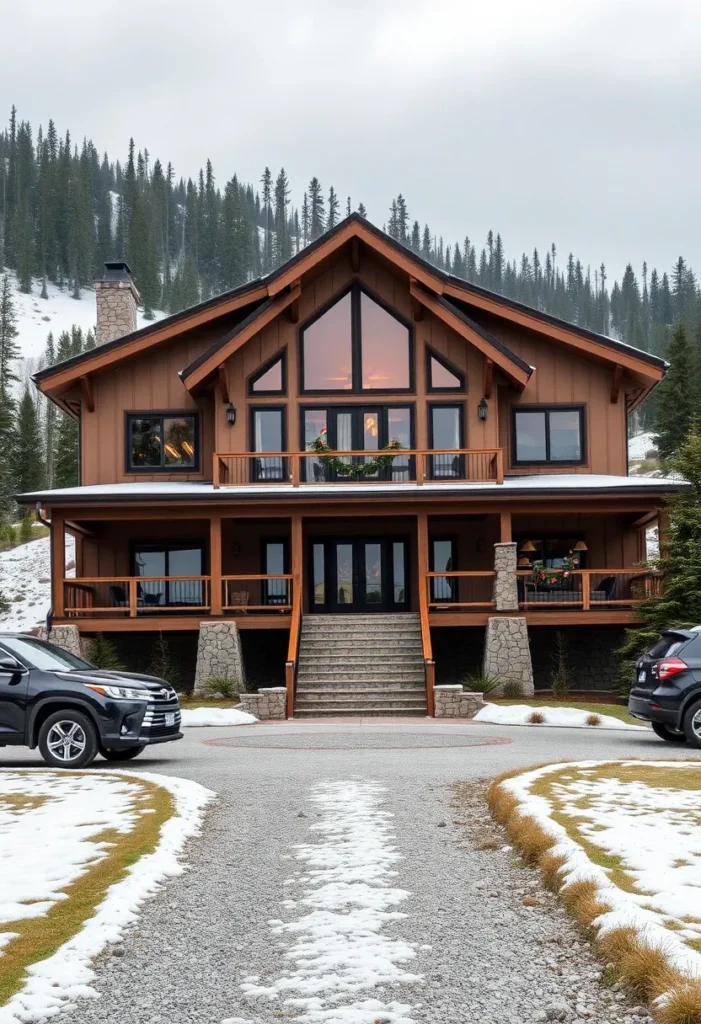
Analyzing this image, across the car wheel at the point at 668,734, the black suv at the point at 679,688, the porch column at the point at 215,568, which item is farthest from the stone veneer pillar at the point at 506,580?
the black suv at the point at 679,688

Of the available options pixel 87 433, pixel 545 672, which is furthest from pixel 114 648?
pixel 545 672

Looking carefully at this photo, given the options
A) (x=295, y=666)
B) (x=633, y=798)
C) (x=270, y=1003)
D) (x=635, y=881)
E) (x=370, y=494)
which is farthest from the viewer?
(x=370, y=494)

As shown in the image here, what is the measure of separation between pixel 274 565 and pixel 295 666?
20.5ft

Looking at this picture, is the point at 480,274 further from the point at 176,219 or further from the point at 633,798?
the point at 633,798

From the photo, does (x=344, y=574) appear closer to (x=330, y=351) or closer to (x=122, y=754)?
(x=330, y=351)

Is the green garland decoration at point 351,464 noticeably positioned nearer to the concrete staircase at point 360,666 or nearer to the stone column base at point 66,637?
the concrete staircase at point 360,666

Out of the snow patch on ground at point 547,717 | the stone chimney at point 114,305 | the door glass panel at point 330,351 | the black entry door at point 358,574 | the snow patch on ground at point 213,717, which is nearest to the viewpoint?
the snow patch on ground at point 547,717

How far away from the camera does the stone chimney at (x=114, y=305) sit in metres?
31.0

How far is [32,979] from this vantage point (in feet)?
16.7

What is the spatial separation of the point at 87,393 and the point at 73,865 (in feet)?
72.0

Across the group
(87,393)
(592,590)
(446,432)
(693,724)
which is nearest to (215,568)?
(87,393)

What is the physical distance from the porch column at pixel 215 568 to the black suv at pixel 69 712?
11.7m

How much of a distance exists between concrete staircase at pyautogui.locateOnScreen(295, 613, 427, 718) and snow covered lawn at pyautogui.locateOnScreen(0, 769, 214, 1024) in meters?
9.94

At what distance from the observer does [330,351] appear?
92.3 feet
